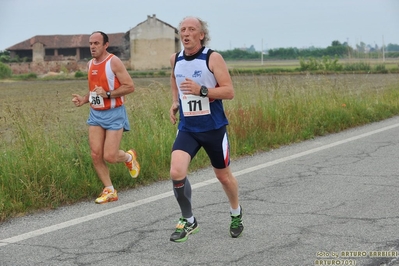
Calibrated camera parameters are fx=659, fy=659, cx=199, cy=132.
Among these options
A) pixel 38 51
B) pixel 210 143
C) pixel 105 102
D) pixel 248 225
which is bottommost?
pixel 248 225

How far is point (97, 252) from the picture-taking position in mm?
5207

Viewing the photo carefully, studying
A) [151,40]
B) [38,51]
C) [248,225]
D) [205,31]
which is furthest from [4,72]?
[205,31]

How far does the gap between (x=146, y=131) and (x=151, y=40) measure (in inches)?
2672

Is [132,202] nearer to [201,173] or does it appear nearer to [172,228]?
[172,228]

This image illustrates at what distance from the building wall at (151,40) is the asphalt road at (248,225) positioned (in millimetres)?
68042

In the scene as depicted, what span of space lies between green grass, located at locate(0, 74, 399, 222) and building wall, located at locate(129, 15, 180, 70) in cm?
6097

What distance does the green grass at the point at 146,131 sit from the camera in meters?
7.09

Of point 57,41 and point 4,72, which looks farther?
point 57,41

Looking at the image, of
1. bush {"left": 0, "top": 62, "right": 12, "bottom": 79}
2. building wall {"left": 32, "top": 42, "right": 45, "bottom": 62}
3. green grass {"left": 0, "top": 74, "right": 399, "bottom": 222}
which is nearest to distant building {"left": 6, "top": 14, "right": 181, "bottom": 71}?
building wall {"left": 32, "top": 42, "right": 45, "bottom": 62}

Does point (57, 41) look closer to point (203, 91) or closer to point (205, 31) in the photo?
point (205, 31)

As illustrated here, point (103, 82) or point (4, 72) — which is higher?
point (4, 72)

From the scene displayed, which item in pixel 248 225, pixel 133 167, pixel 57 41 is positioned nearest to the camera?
pixel 248 225

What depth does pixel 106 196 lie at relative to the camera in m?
7.08

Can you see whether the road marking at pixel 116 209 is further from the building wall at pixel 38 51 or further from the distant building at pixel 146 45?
the building wall at pixel 38 51
